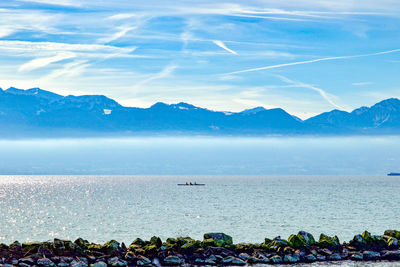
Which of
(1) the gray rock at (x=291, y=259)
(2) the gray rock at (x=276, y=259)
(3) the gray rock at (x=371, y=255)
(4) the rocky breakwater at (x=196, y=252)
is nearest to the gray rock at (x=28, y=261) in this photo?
(4) the rocky breakwater at (x=196, y=252)

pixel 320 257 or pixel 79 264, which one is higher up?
pixel 79 264

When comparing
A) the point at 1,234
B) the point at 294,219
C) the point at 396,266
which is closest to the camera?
the point at 396,266

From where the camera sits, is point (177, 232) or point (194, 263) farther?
point (177, 232)

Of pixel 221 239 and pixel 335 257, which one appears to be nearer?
pixel 335 257

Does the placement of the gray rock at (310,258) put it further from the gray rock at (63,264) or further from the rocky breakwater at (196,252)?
the gray rock at (63,264)

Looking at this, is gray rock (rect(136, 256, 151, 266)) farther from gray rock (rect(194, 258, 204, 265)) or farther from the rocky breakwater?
gray rock (rect(194, 258, 204, 265))

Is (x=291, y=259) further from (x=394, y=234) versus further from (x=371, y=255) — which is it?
(x=394, y=234)

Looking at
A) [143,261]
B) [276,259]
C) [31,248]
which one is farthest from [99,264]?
[276,259]

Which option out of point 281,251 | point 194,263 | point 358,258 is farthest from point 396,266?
point 194,263

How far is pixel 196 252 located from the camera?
4491 centimetres

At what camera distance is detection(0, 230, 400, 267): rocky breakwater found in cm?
4197

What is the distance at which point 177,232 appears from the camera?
243 ft

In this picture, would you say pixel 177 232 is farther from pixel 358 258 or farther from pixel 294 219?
pixel 358 258

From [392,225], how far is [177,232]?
33221 mm
